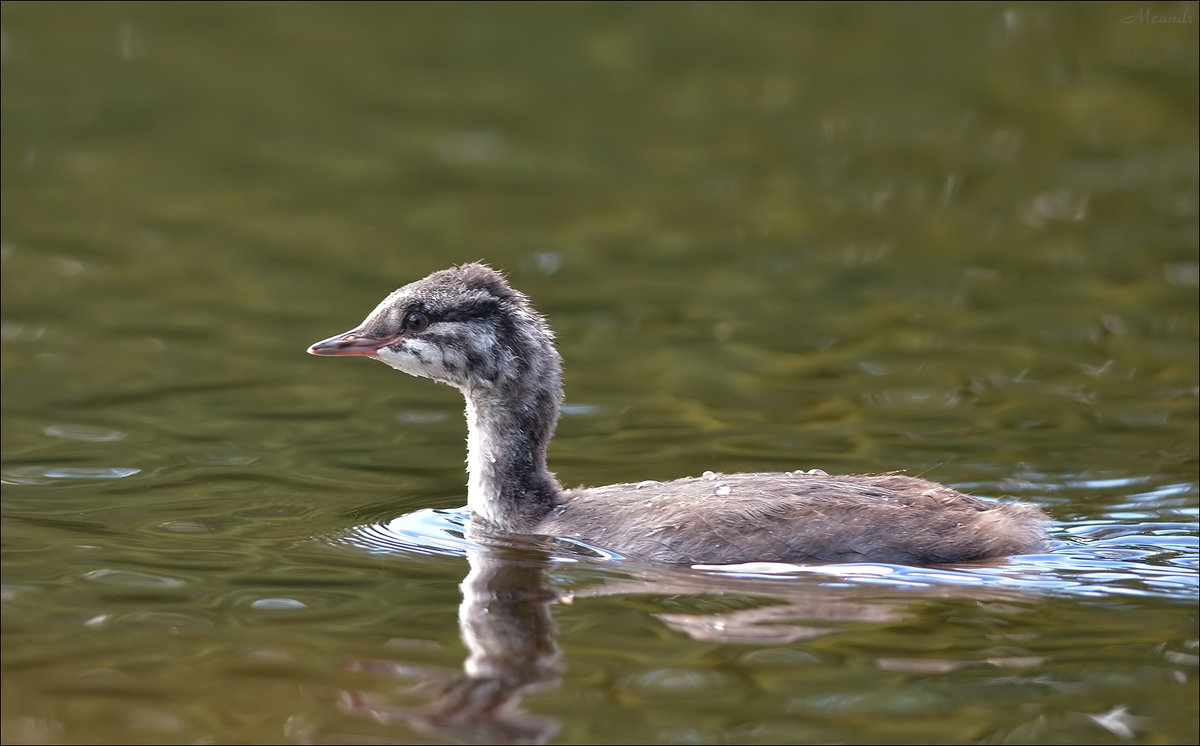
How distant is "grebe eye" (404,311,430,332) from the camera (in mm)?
9578

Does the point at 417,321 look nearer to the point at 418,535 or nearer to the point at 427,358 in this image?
the point at 427,358

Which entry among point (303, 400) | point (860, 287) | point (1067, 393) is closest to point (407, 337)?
point (303, 400)

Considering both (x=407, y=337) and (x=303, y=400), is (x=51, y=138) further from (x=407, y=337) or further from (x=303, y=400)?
(x=407, y=337)

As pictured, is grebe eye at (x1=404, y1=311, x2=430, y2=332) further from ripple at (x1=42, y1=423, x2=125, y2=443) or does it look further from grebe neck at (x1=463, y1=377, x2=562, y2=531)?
ripple at (x1=42, y1=423, x2=125, y2=443)

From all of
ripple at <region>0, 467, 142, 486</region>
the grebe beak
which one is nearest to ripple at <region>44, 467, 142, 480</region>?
ripple at <region>0, 467, 142, 486</region>

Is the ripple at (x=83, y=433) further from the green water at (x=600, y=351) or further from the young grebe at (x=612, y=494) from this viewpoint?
the young grebe at (x=612, y=494)

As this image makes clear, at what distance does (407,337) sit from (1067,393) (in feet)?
15.8

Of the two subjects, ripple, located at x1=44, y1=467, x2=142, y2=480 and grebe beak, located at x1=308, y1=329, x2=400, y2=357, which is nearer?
grebe beak, located at x1=308, y1=329, x2=400, y2=357

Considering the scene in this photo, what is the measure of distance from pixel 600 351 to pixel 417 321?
3.92 metres

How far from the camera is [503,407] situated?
379 inches

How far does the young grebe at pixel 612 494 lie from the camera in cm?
862

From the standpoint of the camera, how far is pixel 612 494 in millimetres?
9359

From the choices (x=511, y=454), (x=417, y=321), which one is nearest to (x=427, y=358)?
(x=417, y=321)

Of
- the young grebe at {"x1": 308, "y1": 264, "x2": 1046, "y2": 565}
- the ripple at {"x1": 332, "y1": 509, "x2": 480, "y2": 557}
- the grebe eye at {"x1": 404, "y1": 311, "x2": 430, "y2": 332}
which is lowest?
the ripple at {"x1": 332, "y1": 509, "x2": 480, "y2": 557}
